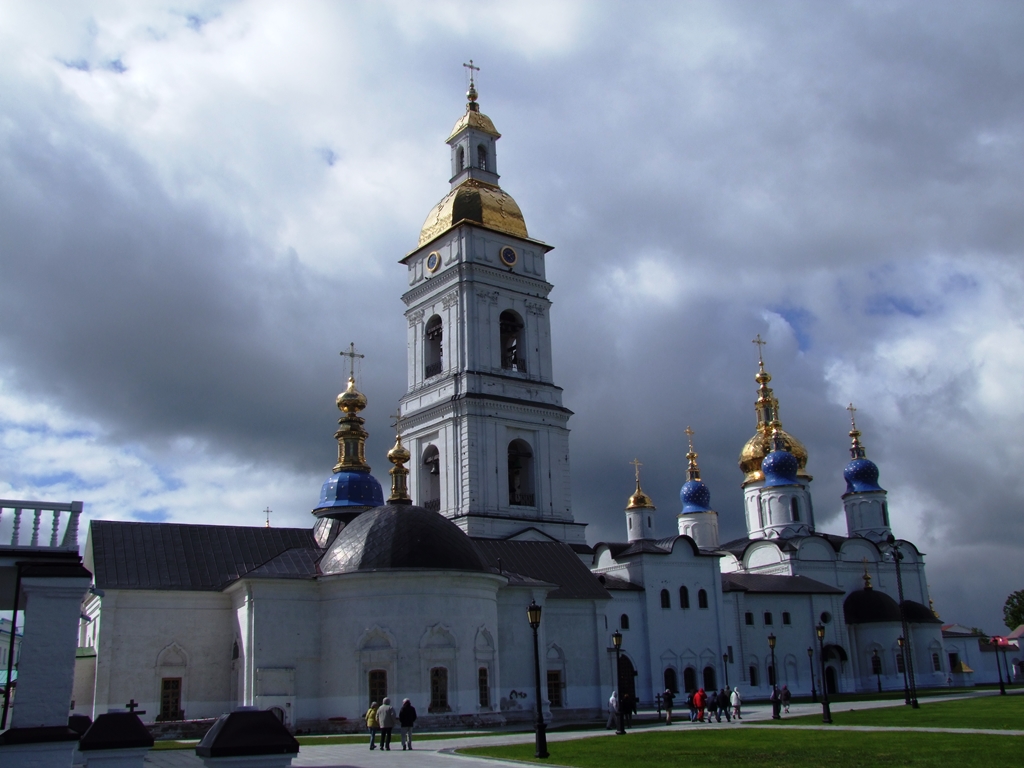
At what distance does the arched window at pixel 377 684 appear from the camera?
2862cm

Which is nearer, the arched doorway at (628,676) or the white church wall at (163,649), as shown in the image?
the white church wall at (163,649)

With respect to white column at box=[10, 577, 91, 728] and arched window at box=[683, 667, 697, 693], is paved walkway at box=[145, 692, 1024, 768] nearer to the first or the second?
white column at box=[10, 577, 91, 728]

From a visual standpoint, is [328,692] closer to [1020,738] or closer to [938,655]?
[1020,738]

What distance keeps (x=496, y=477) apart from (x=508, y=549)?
4.68 m

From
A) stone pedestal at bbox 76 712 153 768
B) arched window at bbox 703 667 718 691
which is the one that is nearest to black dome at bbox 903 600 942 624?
arched window at bbox 703 667 718 691

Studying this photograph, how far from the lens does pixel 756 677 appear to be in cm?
4825

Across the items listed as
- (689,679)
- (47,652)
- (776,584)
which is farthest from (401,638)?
(776,584)

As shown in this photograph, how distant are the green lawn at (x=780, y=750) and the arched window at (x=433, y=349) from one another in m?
24.9

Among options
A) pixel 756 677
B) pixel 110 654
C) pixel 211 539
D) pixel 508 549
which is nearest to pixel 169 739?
pixel 110 654

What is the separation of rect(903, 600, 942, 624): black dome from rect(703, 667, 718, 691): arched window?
53.3 feet

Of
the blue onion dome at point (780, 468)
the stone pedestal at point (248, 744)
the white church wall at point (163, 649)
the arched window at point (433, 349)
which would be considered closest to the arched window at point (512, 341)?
the arched window at point (433, 349)

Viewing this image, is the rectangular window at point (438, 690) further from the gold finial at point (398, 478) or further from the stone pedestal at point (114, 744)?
the stone pedestal at point (114, 744)

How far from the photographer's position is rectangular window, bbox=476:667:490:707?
2964cm

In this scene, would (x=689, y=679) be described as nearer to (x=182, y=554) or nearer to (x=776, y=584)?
(x=776, y=584)
